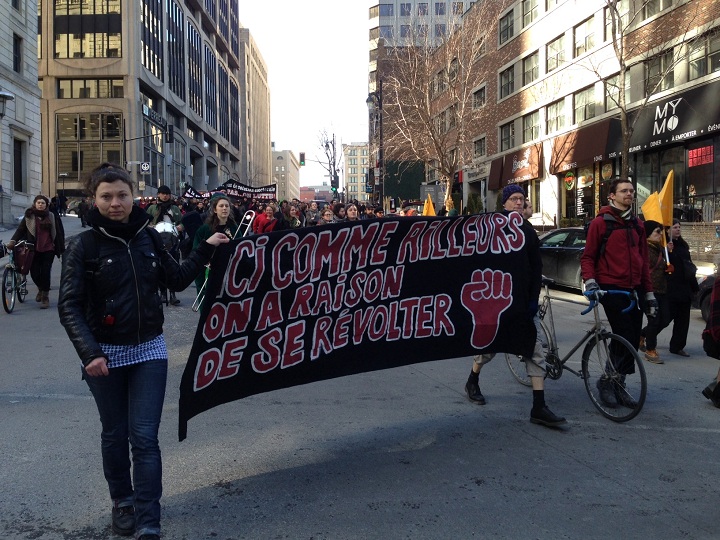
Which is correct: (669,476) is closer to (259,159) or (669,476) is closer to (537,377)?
(537,377)

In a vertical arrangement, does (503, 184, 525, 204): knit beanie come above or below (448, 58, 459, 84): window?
below

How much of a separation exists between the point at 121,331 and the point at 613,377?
3.85 metres

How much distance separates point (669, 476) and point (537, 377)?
121 centimetres

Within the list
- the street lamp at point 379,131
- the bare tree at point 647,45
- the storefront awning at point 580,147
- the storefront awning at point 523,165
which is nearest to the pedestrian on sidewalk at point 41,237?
the bare tree at point 647,45

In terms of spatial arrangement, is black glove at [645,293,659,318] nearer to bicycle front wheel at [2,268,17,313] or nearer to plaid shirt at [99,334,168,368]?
plaid shirt at [99,334,168,368]

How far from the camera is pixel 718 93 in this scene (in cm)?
2069

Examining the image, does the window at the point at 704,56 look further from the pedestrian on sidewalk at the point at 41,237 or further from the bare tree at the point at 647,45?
the pedestrian on sidewalk at the point at 41,237

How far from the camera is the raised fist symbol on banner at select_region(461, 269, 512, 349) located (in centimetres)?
507

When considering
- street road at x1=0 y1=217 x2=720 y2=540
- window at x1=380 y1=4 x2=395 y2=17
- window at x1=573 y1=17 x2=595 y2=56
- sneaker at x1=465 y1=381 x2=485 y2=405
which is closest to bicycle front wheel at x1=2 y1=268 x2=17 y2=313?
street road at x1=0 y1=217 x2=720 y2=540

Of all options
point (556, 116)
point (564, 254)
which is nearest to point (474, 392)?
point (564, 254)

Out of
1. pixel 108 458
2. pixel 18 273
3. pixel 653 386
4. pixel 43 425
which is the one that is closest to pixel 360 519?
pixel 108 458

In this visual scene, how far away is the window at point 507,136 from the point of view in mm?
38031

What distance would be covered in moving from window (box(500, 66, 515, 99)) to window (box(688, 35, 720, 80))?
1563 centimetres

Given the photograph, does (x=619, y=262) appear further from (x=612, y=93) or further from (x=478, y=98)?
(x=478, y=98)
